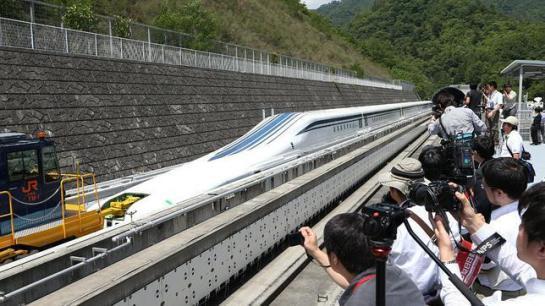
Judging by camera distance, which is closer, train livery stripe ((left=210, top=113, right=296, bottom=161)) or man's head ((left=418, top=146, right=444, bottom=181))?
man's head ((left=418, top=146, right=444, bottom=181))

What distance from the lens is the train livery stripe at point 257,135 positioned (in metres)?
15.1

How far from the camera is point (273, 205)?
26.4ft

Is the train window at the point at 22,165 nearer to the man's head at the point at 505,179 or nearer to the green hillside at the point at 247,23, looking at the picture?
the man's head at the point at 505,179

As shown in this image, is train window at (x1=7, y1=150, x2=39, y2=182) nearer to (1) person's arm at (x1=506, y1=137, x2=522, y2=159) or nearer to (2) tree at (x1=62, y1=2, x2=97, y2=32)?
(1) person's arm at (x1=506, y1=137, x2=522, y2=159)

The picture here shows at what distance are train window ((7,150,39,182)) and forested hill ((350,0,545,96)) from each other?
360 ft

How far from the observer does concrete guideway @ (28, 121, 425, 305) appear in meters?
4.15

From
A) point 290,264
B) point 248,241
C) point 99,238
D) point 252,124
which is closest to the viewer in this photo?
point 99,238

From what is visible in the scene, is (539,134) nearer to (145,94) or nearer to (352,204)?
(352,204)

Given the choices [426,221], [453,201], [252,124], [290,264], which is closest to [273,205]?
[290,264]

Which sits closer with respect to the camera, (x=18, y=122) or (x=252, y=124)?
(x=18, y=122)

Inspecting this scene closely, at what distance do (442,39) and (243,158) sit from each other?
166273 millimetres

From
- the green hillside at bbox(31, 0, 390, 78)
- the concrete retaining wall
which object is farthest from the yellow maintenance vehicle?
the green hillside at bbox(31, 0, 390, 78)

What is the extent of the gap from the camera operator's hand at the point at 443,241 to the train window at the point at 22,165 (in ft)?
27.3

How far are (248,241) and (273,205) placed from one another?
104 centimetres
